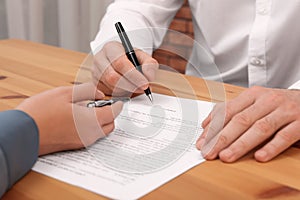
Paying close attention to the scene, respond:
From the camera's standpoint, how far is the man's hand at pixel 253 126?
0.63 metres

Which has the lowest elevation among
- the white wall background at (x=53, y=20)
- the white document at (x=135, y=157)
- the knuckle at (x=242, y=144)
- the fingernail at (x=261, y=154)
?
the white wall background at (x=53, y=20)

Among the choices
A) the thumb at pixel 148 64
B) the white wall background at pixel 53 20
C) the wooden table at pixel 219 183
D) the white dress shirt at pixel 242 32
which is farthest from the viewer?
the white wall background at pixel 53 20

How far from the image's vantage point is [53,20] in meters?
2.14

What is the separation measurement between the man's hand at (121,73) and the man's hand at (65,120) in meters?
0.14

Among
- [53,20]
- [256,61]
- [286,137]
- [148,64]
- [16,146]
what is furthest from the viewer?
[53,20]

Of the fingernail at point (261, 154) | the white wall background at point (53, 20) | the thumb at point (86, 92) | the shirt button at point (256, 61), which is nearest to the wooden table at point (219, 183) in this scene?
the fingernail at point (261, 154)

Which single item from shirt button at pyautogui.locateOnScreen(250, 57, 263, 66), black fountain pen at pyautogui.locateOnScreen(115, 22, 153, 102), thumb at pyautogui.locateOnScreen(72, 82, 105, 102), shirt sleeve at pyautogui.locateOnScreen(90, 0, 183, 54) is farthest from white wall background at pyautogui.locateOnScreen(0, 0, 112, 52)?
thumb at pyautogui.locateOnScreen(72, 82, 105, 102)

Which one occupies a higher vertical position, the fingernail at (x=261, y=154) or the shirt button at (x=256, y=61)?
the fingernail at (x=261, y=154)

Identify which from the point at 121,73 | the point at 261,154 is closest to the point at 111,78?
the point at 121,73

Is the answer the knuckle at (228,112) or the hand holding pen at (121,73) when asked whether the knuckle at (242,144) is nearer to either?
the knuckle at (228,112)

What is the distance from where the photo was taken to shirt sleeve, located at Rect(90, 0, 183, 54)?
3.31 ft

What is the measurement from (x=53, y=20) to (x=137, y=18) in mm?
1043

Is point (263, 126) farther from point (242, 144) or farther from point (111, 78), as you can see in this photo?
point (111, 78)

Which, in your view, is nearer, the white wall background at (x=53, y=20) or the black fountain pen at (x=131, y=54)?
the black fountain pen at (x=131, y=54)
